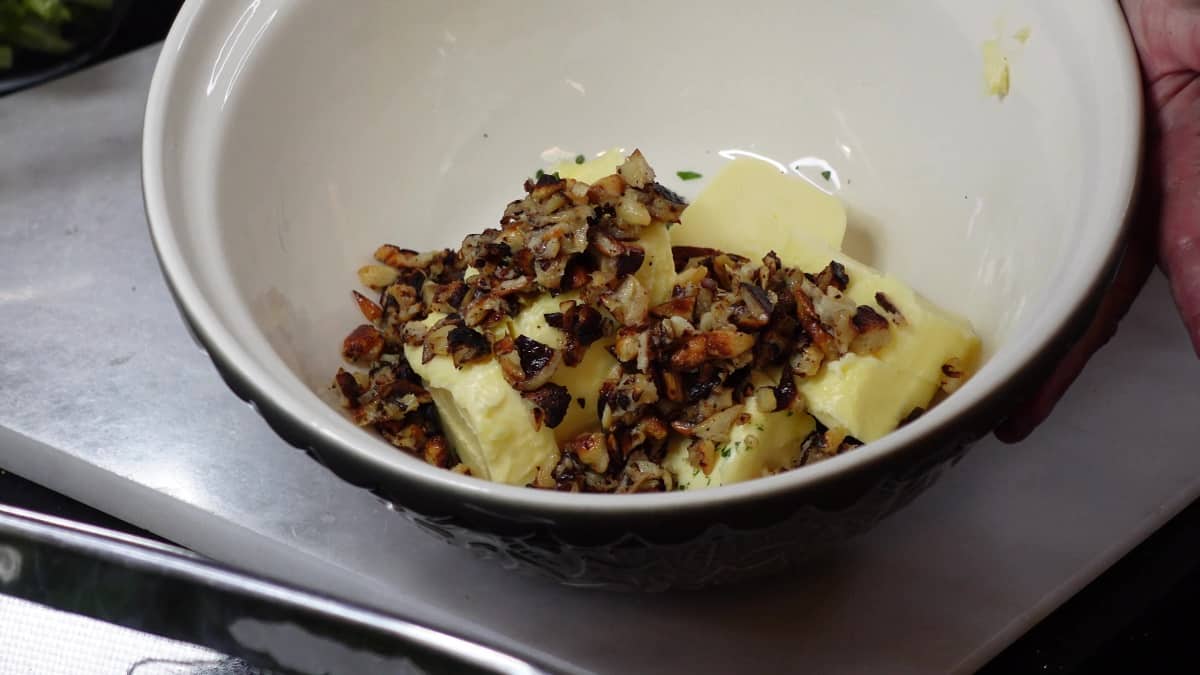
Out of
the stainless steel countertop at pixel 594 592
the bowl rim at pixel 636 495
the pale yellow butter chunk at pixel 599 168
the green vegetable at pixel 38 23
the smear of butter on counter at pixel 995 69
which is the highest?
the smear of butter on counter at pixel 995 69

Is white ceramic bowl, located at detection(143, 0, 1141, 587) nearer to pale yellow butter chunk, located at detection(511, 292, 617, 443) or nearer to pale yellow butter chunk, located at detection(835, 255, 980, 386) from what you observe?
pale yellow butter chunk, located at detection(835, 255, 980, 386)

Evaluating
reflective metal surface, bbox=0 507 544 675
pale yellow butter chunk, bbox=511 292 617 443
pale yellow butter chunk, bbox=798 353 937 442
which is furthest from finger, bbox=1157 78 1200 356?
reflective metal surface, bbox=0 507 544 675

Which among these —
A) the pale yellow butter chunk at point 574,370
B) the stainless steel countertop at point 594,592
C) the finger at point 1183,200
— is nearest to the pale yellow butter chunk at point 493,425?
the pale yellow butter chunk at point 574,370

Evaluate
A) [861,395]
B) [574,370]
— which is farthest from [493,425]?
[861,395]

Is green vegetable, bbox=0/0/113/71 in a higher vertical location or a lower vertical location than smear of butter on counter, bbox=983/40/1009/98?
lower

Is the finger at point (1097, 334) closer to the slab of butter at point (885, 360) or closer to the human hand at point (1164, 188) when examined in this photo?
the human hand at point (1164, 188)

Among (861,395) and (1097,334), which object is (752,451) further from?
(1097,334)
